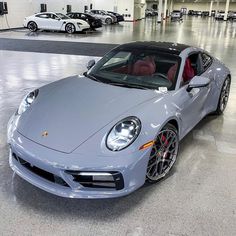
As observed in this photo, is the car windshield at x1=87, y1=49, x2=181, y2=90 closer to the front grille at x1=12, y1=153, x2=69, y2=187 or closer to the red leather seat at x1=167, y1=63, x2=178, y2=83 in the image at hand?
the red leather seat at x1=167, y1=63, x2=178, y2=83

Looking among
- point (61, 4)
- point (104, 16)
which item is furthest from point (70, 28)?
point (104, 16)

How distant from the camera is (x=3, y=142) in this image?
10.8ft

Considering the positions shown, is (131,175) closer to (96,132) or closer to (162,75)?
(96,132)

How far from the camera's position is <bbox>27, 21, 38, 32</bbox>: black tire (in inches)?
650

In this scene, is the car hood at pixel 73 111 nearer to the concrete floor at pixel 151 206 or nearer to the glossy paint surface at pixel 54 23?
the concrete floor at pixel 151 206

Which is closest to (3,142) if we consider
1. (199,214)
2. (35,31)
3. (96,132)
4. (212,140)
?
(96,132)

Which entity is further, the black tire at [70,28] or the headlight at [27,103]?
the black tire at [70,28]

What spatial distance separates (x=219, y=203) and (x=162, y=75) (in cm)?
137

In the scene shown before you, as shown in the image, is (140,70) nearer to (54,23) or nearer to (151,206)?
(151,206)

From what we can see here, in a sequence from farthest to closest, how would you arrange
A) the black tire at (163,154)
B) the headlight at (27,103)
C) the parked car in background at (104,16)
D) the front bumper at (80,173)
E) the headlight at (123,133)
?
the parked car in background at (104,16) < the headlight at (27,103) < the black tire at (163,154) < the headlight at (123,133) < the front bumper at (80,173)

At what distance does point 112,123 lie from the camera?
2275mm

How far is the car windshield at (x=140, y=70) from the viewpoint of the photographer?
9.57ft

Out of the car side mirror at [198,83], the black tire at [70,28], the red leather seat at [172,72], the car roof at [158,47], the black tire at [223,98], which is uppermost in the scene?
the car roof at [158,47]

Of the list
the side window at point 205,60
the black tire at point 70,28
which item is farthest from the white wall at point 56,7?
the side window at point 205,60
